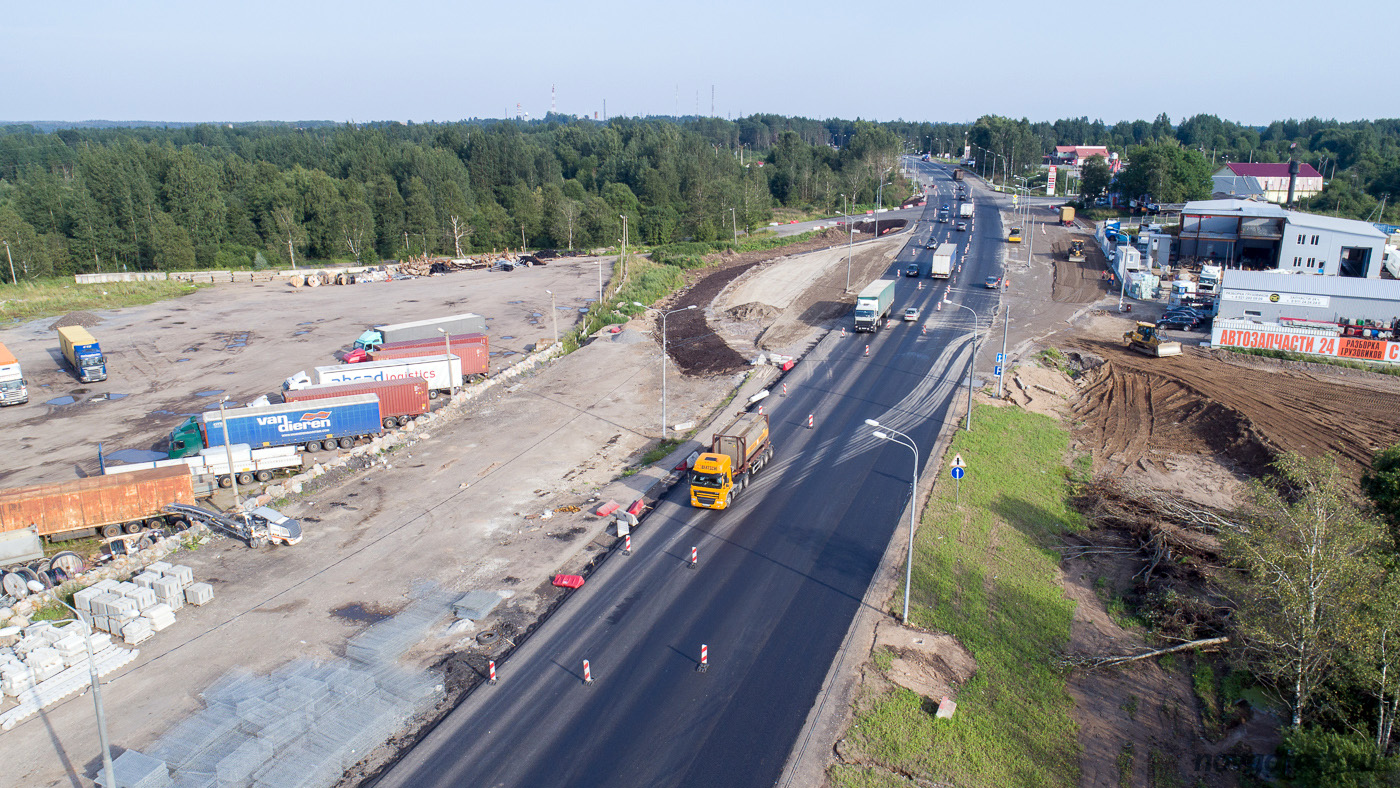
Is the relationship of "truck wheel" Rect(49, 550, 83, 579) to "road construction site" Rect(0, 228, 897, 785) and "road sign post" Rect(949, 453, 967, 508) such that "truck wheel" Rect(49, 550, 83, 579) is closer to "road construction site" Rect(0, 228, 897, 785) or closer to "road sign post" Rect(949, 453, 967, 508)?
"road construction site" Rect(0, 228, 897, 785)

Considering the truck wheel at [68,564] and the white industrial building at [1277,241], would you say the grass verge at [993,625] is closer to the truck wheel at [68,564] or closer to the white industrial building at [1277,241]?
the truck wheel at [68,564]

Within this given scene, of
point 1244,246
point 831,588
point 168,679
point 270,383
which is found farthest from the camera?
point 1244,246

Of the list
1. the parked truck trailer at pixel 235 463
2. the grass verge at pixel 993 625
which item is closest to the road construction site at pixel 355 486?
the parked truck trailer at pixel 235 463

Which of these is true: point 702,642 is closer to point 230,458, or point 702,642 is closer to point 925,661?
point 925,661

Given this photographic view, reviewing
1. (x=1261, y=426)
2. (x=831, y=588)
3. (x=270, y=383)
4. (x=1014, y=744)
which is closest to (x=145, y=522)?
(x=270, y=383)

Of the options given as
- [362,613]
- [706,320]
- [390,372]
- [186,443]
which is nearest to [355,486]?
[186,443]

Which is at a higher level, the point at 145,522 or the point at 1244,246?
the point at 1244,246

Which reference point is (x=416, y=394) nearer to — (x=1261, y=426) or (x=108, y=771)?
(x=108, y=771)
